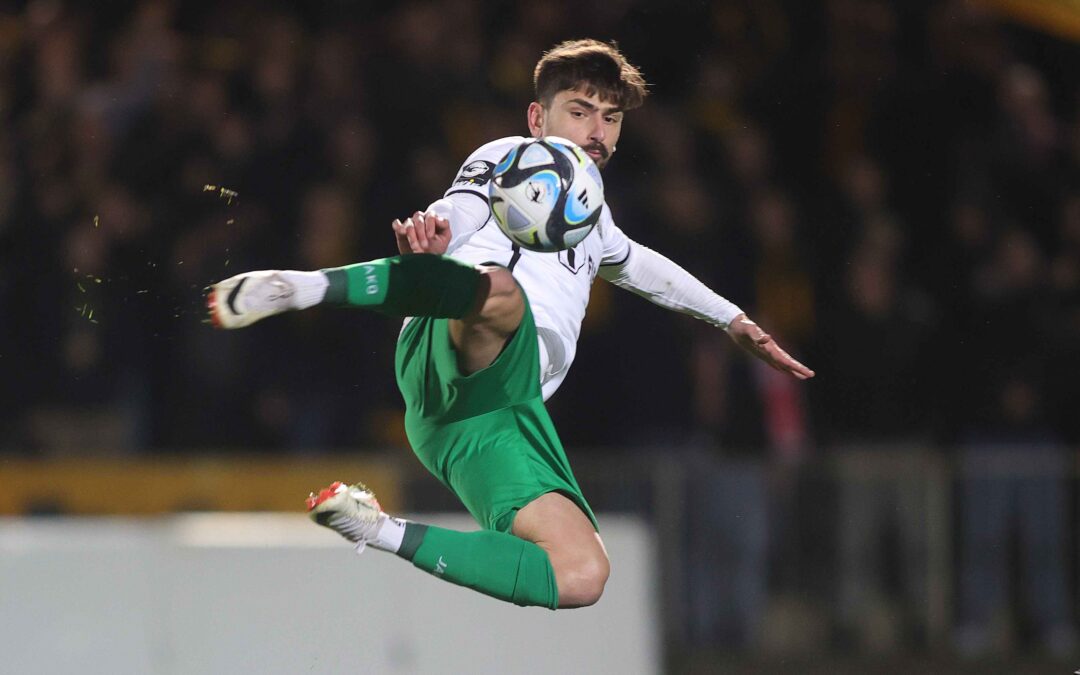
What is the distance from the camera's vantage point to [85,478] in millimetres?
8664

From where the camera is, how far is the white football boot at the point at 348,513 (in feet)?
14.9

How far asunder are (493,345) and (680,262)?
13.7 ft

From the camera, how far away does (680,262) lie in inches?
348

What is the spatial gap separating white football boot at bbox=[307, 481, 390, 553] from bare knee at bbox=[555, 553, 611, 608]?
57 centimetres

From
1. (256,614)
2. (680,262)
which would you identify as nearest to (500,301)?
(256,614)

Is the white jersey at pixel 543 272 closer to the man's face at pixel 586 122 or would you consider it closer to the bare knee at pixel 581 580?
the man's face at pixel 586 122

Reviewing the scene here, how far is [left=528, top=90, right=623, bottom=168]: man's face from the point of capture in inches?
202

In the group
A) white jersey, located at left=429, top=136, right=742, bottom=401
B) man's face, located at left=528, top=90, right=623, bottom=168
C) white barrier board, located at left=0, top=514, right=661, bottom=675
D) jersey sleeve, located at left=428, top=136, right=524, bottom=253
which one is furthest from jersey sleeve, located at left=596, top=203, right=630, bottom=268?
white barrier board, located at left=0, top=514, right=661, bottom=675

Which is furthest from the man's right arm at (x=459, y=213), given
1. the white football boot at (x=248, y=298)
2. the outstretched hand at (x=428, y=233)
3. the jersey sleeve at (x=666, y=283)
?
the jersey sleeve at (x=666, y=283)

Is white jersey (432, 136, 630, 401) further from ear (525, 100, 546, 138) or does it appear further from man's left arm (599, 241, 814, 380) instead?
man's left arm (599, 241, 814, 380)

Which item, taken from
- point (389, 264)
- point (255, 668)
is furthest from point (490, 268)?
point (255, 668)

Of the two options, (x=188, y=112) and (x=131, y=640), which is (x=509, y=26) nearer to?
(x=188, y=112)

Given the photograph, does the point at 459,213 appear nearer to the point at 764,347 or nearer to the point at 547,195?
the point at 547,195

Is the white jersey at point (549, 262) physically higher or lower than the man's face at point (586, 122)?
lower
